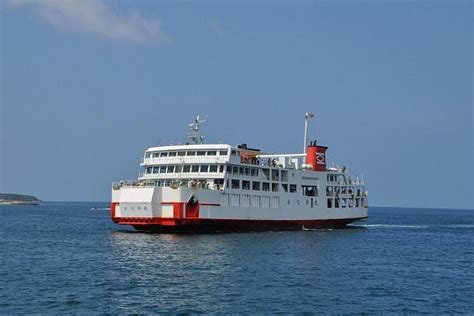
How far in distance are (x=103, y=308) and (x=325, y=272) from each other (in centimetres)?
1640

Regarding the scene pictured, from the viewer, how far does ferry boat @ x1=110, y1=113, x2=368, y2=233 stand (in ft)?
188

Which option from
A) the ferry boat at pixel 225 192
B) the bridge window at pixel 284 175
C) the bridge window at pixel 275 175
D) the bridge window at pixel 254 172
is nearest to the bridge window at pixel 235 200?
the ferry boat at pixel 225 192

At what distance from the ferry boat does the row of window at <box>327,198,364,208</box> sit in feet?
0.49

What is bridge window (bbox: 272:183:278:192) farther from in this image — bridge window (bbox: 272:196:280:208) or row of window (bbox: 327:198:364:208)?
row of window (bbox: 327:198:364:208)

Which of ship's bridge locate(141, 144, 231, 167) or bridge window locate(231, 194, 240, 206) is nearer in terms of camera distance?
bridge window locate(231, 194, 240, 206)

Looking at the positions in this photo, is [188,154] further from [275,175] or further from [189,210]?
[275,175]

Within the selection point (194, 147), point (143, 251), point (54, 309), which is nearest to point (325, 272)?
point (143, 251)

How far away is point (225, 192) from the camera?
2373 inches

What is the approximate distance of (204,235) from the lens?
57625 mm

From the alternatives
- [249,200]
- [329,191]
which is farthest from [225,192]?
[329,191]

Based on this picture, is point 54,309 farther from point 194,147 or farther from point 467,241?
point 467,241

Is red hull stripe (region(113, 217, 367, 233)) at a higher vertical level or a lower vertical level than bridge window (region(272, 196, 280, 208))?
lower

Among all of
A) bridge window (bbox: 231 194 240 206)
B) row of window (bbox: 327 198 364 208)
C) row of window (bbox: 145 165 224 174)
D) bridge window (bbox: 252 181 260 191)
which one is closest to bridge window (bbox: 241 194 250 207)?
bridge window (bbox: 231 194 240 206)

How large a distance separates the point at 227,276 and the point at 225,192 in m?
24.3
